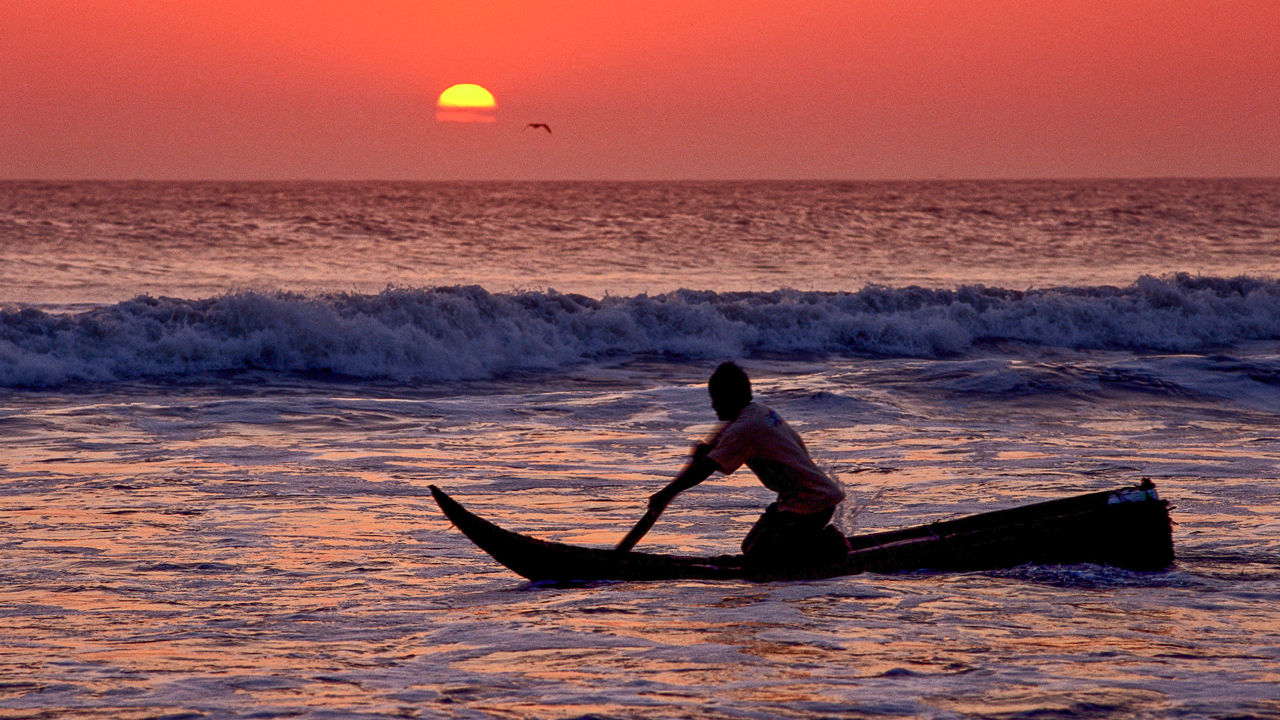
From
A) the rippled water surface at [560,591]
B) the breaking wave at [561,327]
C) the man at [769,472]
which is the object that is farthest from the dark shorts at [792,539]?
the breaking wave at [561,327]

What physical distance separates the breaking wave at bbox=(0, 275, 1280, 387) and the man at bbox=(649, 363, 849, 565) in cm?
1327

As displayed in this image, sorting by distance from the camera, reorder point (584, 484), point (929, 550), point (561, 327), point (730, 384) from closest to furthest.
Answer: point (730, 384) < point (929, 550) < point (584, 484) < point (561, 327)

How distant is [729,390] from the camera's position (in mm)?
7480

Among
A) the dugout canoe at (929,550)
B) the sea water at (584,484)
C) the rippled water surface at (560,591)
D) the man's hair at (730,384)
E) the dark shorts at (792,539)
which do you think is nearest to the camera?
the rippled water surface at (560,591)

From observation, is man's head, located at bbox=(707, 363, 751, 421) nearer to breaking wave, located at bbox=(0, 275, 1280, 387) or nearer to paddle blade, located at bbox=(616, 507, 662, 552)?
paddle blade, located at bbox=(616, 507, 662, 552)

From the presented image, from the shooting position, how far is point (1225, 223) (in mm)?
55750

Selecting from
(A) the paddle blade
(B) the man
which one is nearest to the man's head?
(B) the man

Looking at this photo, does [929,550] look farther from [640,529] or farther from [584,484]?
[584,484]

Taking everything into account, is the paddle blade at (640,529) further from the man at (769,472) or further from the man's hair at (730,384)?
the man's hair at (730,384)

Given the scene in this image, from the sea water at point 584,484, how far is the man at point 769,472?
262 mm

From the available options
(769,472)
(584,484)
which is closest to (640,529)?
(769,472)

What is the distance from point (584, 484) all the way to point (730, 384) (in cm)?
447

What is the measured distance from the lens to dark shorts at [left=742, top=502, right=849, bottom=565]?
25.7 feet

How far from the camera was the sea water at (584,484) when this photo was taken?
238 inches
